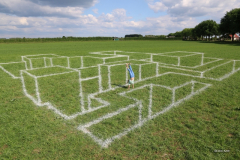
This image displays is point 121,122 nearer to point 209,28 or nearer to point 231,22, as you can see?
point 231,22

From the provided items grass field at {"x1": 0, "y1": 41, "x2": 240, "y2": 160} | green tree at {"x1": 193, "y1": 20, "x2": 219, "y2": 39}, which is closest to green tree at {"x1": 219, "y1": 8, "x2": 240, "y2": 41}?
green tree at {"x1": 193, "y1": 20, "x2": 219, "y2": 39}

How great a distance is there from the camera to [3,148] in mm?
3438

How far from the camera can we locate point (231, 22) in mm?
Answer: 53875

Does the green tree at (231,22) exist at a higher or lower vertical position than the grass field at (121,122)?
higher

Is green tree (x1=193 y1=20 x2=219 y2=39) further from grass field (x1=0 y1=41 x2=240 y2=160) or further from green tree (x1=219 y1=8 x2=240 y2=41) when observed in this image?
grass field (x1=0 y1=41 x2=240 y2=160)

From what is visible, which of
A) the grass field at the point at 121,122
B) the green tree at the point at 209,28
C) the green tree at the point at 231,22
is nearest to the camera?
the grass field at the point at 121,122

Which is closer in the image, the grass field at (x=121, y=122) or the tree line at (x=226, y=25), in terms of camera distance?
the grass field at (x=121, y=122)

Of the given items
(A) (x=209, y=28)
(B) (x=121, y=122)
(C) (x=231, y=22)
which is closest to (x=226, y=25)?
(C) (x=231, y=22)

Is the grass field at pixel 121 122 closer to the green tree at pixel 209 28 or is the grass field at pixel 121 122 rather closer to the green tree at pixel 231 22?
the green tree at pixel 231 22

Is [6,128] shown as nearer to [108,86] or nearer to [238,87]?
[108,86]

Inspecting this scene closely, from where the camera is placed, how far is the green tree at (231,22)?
50.7 metres

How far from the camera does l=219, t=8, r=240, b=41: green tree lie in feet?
166

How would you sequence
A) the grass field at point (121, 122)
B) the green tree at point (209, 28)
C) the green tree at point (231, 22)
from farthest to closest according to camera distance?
the green tree at point (209, 28)
the green tree at point (231, 22)
the grass field at point (121, 122)

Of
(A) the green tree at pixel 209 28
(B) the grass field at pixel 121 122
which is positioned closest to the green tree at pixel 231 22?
(A) the green tree at pixel 209 28
